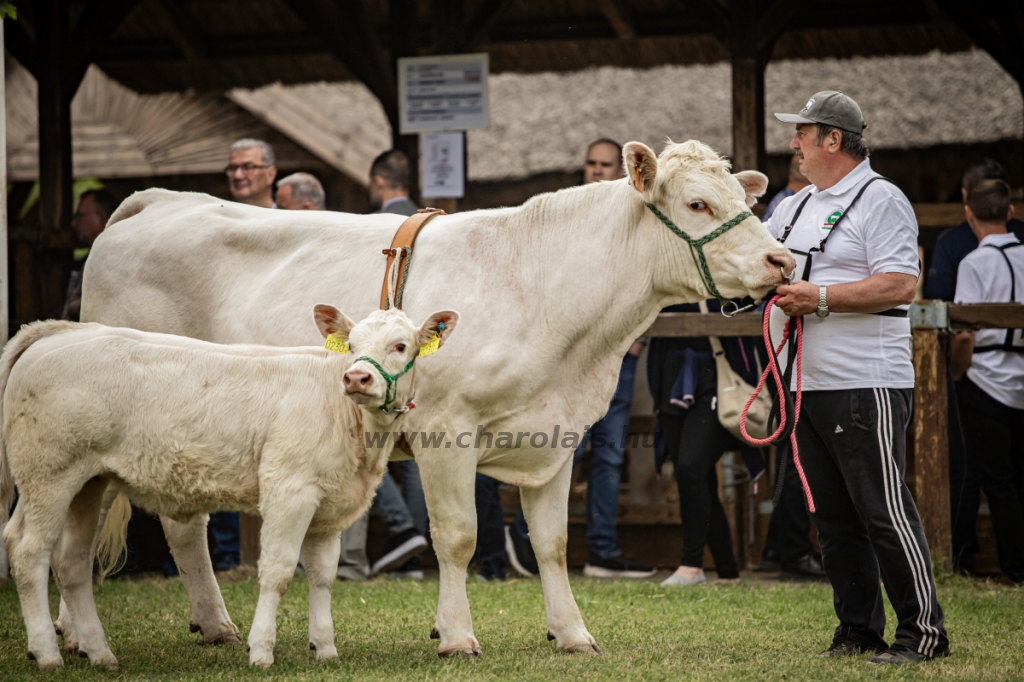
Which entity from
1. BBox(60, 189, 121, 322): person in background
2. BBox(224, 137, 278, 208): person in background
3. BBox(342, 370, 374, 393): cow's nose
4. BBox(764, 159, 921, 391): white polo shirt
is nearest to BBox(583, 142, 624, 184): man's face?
BBox(224, 137, 278, 208): person in background

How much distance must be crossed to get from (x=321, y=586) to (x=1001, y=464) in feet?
16.5

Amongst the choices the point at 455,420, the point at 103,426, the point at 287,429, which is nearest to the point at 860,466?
the point at 455,420

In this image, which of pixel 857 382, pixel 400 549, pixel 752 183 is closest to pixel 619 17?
pixel 400 549

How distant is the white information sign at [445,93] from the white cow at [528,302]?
3.89 m

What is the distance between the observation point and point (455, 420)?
5.40 meters

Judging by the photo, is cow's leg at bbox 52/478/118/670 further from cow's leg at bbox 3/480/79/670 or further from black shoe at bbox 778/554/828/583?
black shoe at bbox 778/554/828/583

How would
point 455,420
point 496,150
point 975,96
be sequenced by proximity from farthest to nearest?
1. point 496,150
2. point 975,96
3. point 455,420

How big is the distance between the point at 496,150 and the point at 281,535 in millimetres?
11755

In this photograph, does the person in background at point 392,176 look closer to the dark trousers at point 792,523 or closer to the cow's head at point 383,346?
the dark trousers at point 792,523

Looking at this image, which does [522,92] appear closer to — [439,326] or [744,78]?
[744,78]

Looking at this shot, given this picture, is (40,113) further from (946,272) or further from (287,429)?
Answer: (946,272)

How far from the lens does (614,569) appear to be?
862cm

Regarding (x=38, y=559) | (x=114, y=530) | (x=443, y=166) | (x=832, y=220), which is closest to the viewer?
(x=38, y=559)

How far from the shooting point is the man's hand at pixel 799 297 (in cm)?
514
